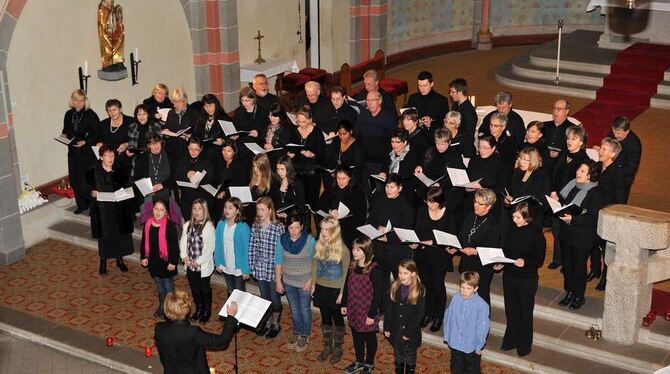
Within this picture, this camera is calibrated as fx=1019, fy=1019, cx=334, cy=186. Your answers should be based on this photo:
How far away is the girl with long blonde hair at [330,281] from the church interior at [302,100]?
258 millimetres

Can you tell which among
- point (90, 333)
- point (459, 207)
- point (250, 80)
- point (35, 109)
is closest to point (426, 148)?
point (459, 207)

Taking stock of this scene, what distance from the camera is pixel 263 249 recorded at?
1008 cm

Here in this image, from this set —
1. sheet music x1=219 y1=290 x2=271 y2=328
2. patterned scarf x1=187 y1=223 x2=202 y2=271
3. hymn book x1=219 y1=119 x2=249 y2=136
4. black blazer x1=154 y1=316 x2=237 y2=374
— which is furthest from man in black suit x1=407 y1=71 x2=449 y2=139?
black blazer x1=154 y1=316 x2=237 y2=374

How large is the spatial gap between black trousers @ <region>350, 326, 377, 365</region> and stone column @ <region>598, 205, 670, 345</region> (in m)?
2.25

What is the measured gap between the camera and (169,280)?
10.8 meters

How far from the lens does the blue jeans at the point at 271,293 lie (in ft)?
33.9

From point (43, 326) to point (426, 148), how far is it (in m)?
4.56

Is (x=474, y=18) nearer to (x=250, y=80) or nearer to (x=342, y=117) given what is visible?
(x=250, y=80)

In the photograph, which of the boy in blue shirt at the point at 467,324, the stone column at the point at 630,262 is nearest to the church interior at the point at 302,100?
the stone column at the point at 630,262

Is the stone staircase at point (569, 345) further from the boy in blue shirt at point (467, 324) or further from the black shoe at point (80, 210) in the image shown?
the black shoe at point (80, 210)

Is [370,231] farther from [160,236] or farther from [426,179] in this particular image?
[160,236]

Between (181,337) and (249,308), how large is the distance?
0.85 m

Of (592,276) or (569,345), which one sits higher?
(592,276)

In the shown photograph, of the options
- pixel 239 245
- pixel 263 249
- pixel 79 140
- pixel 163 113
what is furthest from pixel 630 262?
pixel 79 140
